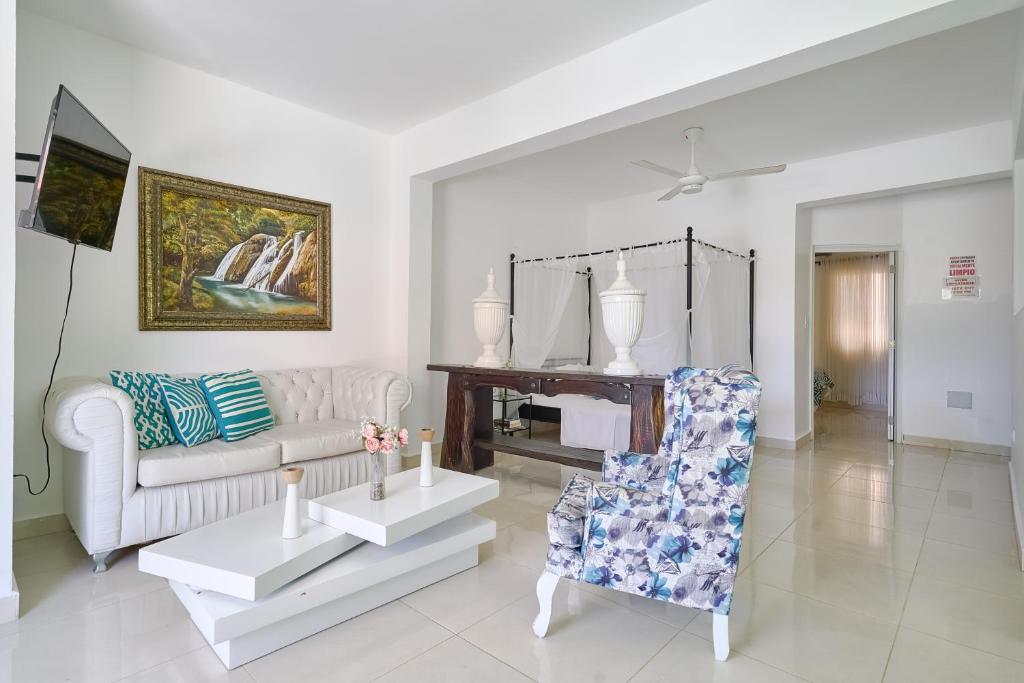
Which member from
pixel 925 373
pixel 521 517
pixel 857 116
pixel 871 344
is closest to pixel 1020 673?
pixel 521 517

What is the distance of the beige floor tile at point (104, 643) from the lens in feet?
5.85

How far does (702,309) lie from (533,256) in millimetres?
2254

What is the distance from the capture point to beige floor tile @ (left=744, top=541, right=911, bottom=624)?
2.28 m

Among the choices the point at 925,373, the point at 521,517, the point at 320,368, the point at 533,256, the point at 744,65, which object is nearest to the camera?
the point at 744,65

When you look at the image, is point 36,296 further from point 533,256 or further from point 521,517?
point 533,256

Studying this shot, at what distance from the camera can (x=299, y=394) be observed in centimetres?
391

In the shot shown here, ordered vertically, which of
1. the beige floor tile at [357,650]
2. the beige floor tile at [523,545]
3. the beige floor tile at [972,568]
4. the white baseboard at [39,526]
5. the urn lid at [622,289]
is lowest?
the beige floor tile at [972,568]

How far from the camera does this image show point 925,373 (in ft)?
18.0

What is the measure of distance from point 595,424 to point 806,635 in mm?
2387

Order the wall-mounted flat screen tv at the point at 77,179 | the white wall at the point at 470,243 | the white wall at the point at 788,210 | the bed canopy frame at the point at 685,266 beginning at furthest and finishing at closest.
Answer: the white wall at the point at 470,243 < the bed canopy frame at the point at 685,266 < the white wall at the point at 788,210 < the wall-mounted flat screen tv at the point at 77,179

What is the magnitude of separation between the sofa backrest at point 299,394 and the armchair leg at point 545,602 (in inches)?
98.7

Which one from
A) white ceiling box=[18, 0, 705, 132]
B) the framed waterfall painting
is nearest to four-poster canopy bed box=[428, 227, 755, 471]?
the framed waterfall painting

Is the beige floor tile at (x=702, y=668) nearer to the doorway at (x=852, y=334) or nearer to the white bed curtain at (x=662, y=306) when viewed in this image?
the white bed curtain at (x=662, y=306)

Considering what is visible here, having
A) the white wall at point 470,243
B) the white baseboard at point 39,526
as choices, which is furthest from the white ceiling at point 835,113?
the white baseboard at point 39,526
